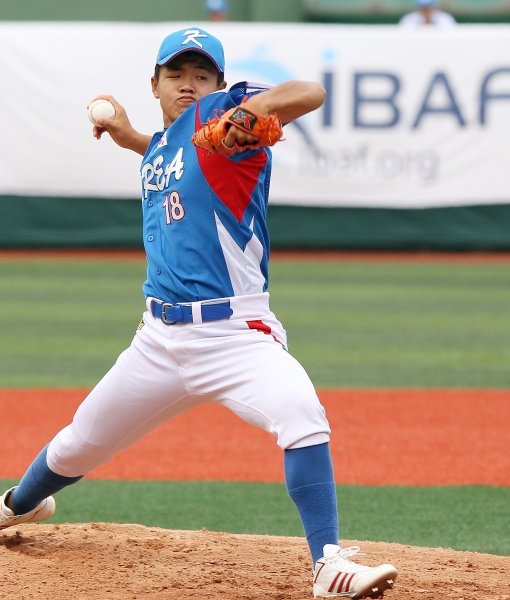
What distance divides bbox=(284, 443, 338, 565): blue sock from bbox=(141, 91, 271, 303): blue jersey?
0.56m

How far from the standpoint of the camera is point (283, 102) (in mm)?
3549

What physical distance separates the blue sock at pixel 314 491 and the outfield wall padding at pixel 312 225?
11036 mm

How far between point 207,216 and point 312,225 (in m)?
11.0

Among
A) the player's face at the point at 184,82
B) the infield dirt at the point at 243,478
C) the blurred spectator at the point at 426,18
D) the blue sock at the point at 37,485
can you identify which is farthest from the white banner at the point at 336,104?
the player's face at the point at 184,82

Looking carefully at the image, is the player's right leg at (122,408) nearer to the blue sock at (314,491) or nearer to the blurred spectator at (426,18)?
the blue sock at (314,491)

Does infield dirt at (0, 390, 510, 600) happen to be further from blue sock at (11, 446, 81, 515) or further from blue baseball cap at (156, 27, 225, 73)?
blue baseball cap at (156, 27, 225, 73)

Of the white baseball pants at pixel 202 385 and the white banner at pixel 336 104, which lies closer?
the white baseball pants at pixel 202 385

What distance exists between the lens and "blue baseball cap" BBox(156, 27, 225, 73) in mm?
3891

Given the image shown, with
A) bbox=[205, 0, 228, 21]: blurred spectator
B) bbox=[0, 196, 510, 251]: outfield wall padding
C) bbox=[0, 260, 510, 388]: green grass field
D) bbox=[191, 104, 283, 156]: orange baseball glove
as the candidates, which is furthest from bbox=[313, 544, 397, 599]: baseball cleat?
bbox=[205, 0, 228, 21]: blurred spectator

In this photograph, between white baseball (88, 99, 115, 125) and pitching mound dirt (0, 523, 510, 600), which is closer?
pitching mound dirt (0, 523, 510, 600)

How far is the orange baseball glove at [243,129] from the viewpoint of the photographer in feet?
11.5

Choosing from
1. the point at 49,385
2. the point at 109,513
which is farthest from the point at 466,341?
the point at 109,513

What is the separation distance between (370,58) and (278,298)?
3693mm

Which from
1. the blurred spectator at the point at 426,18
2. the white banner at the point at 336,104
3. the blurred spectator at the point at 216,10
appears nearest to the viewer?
the white banner at the point at 336,104
